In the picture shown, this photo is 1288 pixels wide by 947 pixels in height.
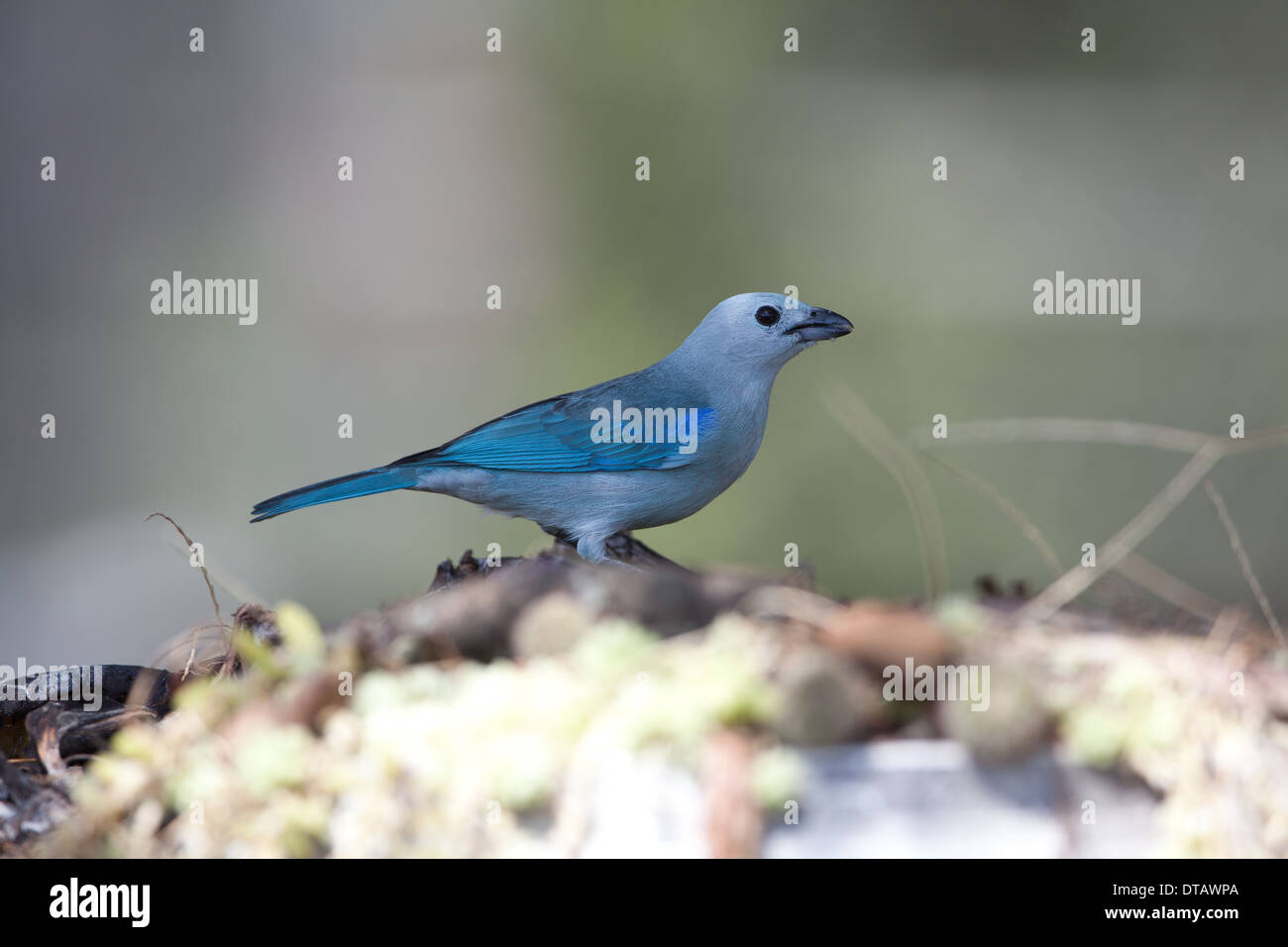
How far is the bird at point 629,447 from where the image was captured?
265cm

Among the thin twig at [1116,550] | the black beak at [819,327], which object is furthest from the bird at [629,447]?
the thin twig at [1116,550]

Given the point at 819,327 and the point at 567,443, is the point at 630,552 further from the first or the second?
the point at 819,327

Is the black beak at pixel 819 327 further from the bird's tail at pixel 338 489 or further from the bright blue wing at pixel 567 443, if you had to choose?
the bird's tail at pixel 338 489

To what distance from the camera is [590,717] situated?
4.10ft

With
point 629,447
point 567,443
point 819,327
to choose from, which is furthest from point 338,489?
point 819,327

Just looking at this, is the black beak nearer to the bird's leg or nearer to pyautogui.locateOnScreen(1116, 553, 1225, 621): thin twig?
the bird's leg

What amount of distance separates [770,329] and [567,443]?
0.56 metres

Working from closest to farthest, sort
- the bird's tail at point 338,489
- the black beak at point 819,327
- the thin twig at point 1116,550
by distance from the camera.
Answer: the thin twig at point 1116,550 < the bird's tail at point 338,489 < the black beak at point 819,327

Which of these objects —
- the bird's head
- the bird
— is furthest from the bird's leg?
the bird's head

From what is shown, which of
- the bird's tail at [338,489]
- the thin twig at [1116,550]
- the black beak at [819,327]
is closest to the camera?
the thin twig at [1116,550]

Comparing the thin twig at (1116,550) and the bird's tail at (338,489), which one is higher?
the bird's tail at (338,489)
